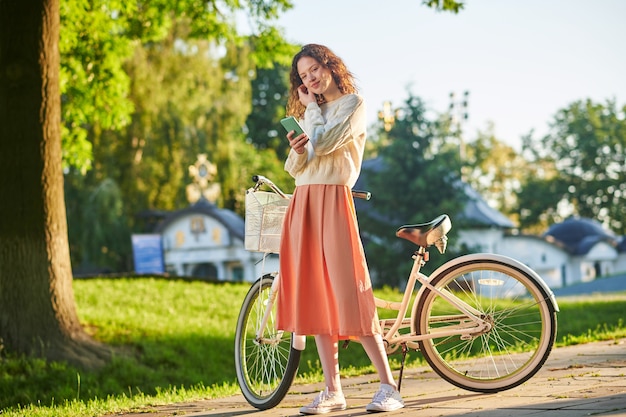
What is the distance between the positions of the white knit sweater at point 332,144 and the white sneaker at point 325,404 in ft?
3.72

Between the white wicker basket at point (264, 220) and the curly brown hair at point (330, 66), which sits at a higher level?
the curly brown hair at point (330, 66)

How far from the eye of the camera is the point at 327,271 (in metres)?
5.06

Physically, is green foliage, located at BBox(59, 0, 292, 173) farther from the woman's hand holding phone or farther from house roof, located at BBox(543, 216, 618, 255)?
house roof, located at BBox(543, 216, 618, 255)

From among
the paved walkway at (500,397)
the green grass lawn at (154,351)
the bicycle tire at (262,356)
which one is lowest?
the green grass lawn at (154,351)

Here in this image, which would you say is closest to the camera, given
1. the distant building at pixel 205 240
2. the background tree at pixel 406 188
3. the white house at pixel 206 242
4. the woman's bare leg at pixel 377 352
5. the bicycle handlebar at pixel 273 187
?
the woman's bare leg at pixel 377 352

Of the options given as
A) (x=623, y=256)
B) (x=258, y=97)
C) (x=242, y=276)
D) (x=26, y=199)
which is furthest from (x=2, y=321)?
(x=623, y=256)

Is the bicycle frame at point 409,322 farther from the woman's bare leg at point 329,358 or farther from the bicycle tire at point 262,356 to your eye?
the bicycle tire at point 262,356

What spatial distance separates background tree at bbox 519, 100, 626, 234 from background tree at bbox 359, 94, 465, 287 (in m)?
33.5

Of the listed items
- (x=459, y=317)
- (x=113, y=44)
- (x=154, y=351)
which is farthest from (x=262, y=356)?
(x=113, y=44)

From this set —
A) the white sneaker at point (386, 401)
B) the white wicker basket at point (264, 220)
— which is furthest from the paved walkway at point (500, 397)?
the white wicker basket at point (264, 220)

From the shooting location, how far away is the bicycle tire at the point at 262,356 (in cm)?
541

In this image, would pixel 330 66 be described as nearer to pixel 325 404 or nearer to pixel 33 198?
pixel 325 404

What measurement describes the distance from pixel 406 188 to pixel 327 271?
38.8 metres

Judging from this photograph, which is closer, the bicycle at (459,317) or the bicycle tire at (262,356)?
the bicycle at (459,317)
